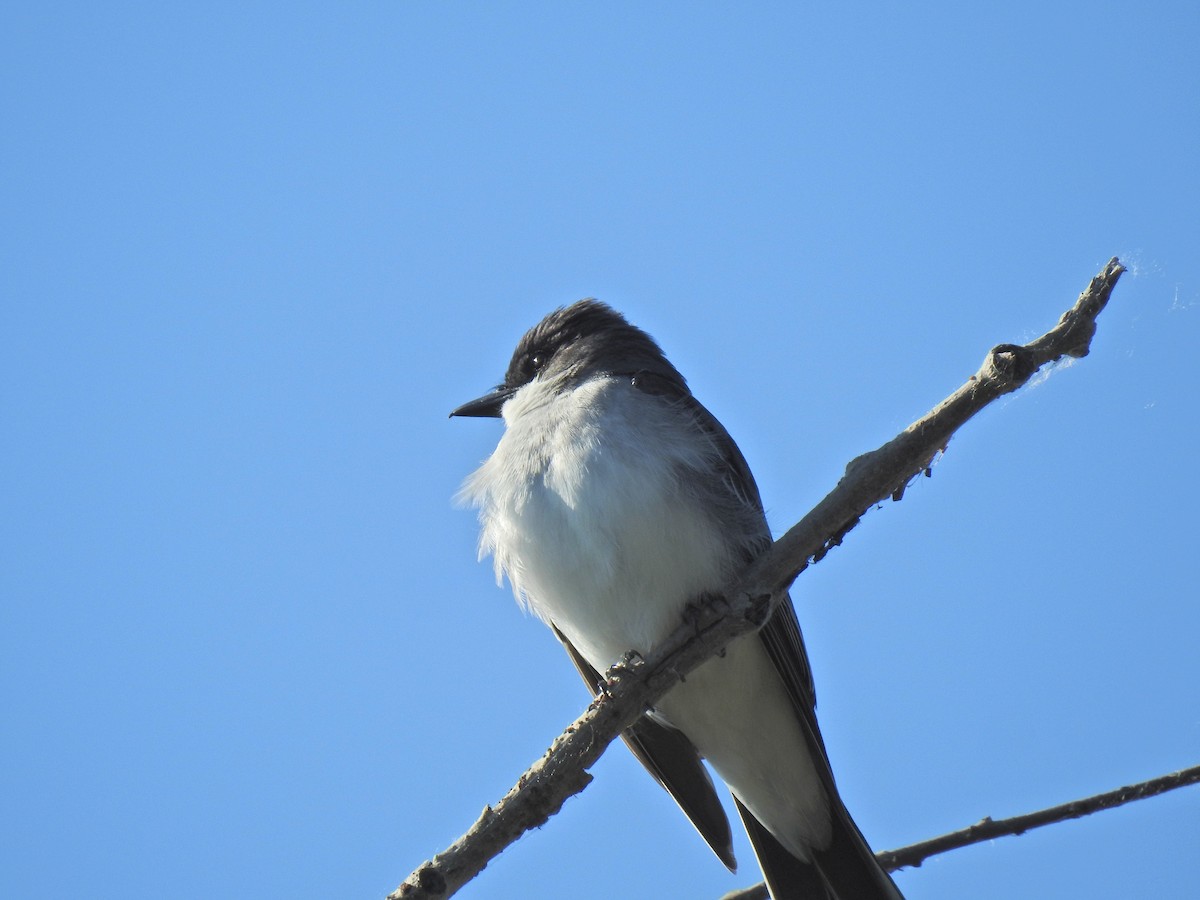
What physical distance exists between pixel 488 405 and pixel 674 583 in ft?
7.18

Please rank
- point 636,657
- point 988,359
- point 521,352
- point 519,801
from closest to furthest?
point 988,359, point 519,801, point 636,657, point 521,352

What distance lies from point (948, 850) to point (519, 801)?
1.55m

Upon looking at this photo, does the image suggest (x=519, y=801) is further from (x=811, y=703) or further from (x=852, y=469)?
(x=811, y=703)

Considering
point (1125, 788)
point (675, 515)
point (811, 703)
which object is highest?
point (675, 515)

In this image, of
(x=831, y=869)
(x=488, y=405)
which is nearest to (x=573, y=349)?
(x=488, y=405)

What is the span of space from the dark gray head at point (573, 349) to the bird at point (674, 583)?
44cm

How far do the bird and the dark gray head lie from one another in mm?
438

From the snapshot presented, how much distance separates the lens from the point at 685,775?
5312mm

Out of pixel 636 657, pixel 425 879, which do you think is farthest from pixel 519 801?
pixel 636 657

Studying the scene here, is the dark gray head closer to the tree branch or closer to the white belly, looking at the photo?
the white belly

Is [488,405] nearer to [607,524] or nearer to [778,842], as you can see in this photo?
[607,524]

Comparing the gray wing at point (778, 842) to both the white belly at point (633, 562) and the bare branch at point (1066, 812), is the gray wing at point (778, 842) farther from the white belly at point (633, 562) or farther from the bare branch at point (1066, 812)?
the bare branch at point (1066, 812)

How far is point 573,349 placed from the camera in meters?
6.20

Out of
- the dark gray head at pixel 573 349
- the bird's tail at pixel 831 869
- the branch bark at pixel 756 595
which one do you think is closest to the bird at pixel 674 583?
the bird's tail at pixel 831 869
